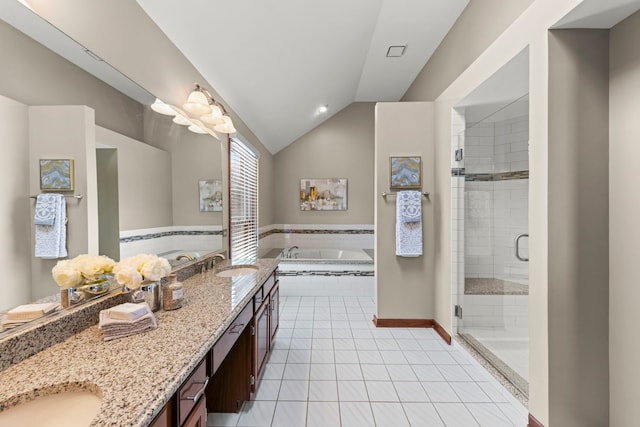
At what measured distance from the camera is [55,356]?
95 cm

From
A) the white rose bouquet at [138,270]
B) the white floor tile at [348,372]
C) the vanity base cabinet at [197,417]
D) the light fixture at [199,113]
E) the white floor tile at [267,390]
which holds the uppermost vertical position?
the light fixture at [199,113]

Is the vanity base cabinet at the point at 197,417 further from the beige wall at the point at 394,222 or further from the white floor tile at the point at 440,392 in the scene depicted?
the beige wall at the point at 394,222

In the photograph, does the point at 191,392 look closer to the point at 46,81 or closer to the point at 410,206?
the point at 46,81

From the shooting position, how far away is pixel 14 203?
92 centimetres

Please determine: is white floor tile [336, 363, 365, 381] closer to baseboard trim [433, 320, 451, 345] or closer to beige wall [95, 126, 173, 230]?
baseboard trim [433, 320, 451, 345]

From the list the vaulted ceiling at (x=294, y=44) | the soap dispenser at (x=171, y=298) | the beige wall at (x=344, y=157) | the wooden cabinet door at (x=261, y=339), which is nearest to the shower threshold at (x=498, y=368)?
the wooden cabinet door at (x=261, y=339)

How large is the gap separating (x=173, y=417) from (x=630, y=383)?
208 centimetres

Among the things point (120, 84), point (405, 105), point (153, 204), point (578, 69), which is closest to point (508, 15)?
point (578, 69)

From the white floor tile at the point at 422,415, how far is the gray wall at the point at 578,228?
Result: 0.59 meters

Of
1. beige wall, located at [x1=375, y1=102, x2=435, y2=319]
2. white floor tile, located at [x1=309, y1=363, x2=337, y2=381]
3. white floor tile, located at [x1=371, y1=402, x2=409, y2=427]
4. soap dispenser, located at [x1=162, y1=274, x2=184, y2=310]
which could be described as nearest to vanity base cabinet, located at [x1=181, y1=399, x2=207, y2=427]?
soap dispenser, located at [x1=162, y1=274, x2=184, y2=310]

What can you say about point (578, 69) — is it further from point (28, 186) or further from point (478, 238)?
point (28, 186)

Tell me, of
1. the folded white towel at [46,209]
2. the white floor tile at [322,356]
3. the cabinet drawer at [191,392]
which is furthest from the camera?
the white floor tile at [322,356]

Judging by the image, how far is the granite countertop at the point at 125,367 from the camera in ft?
2.35

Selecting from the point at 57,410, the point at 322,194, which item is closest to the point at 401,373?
the point at 57,410
